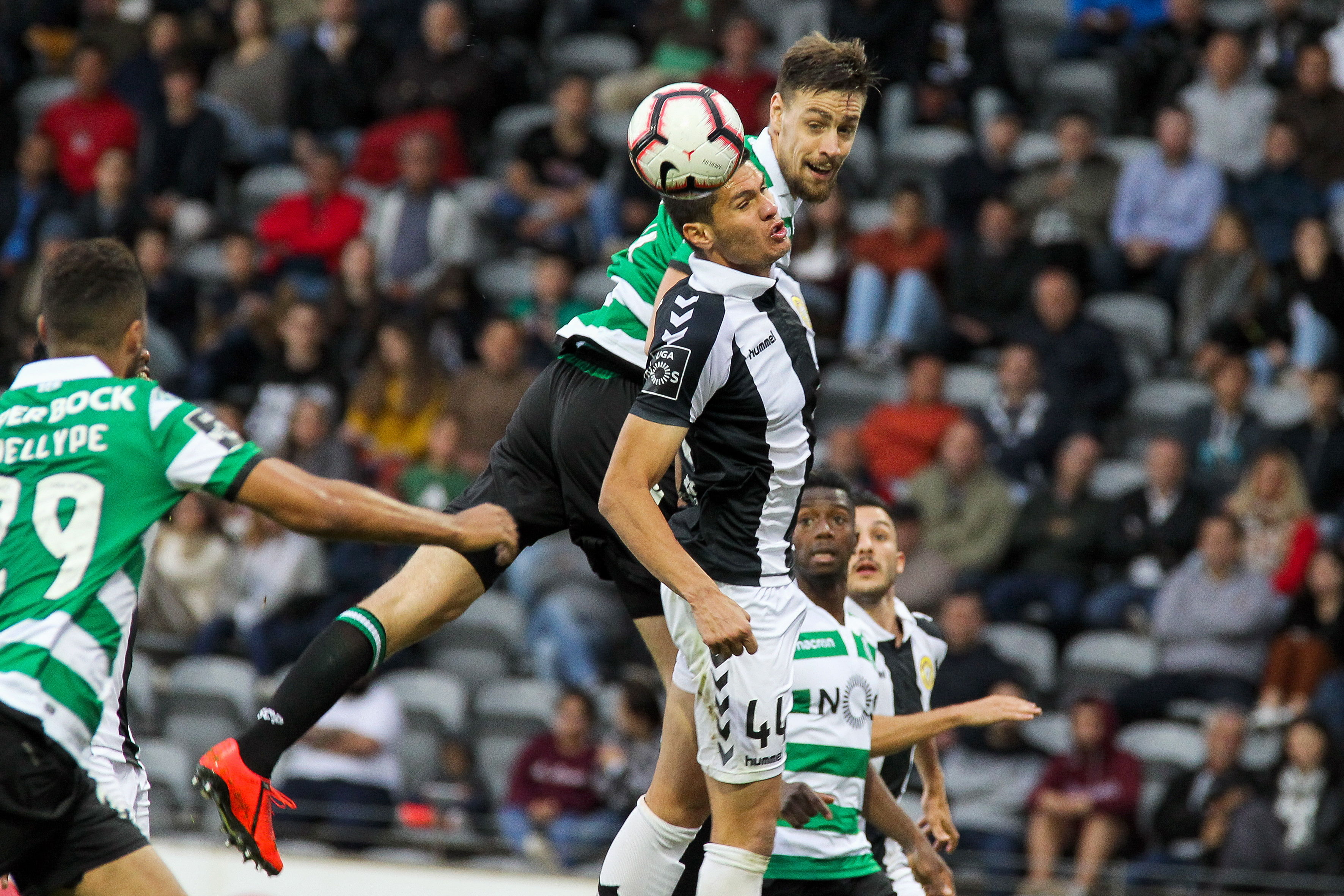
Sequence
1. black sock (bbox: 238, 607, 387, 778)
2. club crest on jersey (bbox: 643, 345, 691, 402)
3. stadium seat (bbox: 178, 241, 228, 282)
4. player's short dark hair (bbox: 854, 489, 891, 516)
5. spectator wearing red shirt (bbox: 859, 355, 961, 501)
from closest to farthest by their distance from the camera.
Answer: club crest on jersey (bbox: 643, 345, 691, 402), black sock (bbox: 238, 607, 387, 778), player's short dark hair (bbox: 854, 489, 891, 516), spectator wearing red shirt (bbox: 859, 355, 961, 501), stadium seat (bbox: 178, 241, 228, 282)

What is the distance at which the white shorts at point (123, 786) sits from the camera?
4.93 m

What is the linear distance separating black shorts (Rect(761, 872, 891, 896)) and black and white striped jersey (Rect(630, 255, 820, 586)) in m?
1.13

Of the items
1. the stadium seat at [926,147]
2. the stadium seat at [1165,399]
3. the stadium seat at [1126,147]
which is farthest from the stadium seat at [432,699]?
the stadium seat at [1126,147]

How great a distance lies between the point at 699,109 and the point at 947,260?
8050mm

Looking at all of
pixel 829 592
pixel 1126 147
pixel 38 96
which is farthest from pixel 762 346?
pixel 38 96

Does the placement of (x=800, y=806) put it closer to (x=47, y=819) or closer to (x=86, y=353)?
(x=47, y=819)

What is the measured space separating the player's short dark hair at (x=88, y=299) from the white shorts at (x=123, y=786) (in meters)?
1.15

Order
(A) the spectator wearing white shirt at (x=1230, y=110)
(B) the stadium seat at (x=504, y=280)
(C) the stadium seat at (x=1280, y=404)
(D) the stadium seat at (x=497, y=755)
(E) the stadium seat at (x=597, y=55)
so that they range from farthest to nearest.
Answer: (E) the stadium seat at (x=597, y=55) → (B) the stadium seat at (x=504, y=280) → (A) the spectator wearing white shirt at (x=1230, y=110) → (C) the stadium seat at (x=1280, y=404) → (D) the stadium seat at (x=497, y=755)

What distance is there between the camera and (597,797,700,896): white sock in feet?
18.3

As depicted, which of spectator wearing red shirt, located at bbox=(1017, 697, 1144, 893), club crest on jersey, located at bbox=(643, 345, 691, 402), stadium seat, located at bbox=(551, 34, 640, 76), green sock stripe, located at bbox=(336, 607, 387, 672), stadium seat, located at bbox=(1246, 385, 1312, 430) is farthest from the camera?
stadium seat, located at bbox=(551, 34, 640, 76)

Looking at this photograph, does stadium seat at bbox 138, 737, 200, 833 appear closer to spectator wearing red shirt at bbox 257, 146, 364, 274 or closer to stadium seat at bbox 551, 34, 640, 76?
spectator wearing red shirt at bbox 257, 146, 364, 274

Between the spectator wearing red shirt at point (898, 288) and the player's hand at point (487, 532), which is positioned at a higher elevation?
the spectator wearing red shirt at point (898, 288)

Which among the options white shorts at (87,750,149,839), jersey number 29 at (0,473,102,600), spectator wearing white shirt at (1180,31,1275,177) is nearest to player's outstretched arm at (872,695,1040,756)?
white shorts at (87,750,149,839)

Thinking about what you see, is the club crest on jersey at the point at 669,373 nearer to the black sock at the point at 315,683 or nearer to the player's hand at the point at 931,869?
the black sock at the point at 315,683
